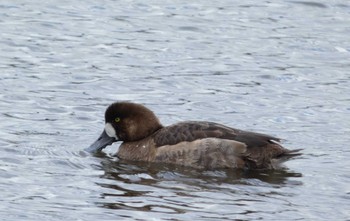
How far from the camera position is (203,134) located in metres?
11.9

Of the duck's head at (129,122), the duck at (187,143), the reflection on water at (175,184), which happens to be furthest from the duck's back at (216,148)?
the duck's head at (129,122)

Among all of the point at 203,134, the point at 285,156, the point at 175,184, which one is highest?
the point at 203,134

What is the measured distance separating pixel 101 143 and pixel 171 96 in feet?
7.11

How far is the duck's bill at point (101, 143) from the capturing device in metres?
12.2

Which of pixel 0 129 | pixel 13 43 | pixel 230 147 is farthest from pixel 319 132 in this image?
pixel 13 43

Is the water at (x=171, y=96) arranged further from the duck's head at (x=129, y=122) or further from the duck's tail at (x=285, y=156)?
the duck's head at (x=129, y=122)

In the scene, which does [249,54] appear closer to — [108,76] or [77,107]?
[108,76]

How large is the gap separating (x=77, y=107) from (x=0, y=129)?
129cm

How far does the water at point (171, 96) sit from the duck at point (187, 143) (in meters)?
0.16

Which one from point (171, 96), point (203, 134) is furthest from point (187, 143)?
point (171, 96)

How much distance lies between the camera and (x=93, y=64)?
15.8 meters

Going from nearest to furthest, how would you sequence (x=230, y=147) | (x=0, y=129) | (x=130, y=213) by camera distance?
(x=130, y=213) < (x=230, y=147) < (x=0, y=129)

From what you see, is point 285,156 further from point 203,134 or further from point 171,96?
point 171,96

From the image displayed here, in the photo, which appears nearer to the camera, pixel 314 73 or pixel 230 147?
pixel 230 147
